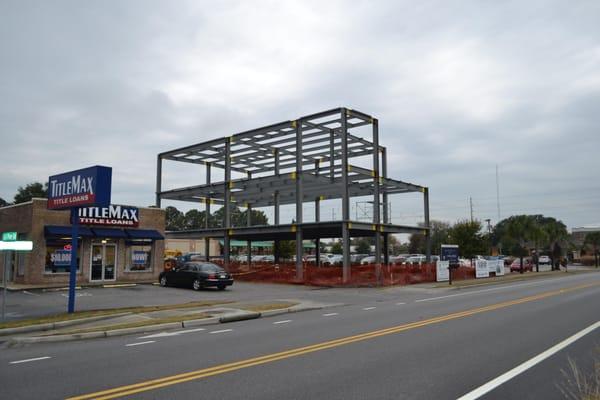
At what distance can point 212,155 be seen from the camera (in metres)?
40.2

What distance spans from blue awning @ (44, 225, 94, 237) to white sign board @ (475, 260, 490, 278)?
28258 millimetres

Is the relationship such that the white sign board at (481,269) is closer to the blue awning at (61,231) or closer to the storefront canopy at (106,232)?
the storefront canopy at (106,232)

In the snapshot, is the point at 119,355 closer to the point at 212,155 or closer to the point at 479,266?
the point at 212,155

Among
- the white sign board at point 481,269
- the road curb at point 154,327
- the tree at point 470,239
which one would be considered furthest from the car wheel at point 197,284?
the tree at point 470,239

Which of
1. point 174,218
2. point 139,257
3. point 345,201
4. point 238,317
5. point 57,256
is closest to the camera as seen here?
point 238,317

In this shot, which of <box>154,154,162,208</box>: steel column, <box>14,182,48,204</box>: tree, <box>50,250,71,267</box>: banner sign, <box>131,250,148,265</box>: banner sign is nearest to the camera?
<box>50,250,71,267</box>: banner sign

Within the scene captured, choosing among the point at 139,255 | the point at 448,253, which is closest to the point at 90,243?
the point at 139,255

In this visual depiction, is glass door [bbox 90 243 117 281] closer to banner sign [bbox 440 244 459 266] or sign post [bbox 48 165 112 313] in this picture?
sign post [bbox 48 165 112 313]

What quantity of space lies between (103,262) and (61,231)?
331cm

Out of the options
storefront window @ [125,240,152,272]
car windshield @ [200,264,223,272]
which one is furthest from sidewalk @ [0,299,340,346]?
storefront window @ [125,240,152,272]

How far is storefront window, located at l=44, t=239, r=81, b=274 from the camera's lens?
84.8 ft

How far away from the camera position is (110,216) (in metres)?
27.8

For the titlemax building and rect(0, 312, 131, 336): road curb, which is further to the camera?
the titlemax building

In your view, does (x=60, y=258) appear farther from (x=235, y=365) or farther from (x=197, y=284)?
(x=235, y=365)
